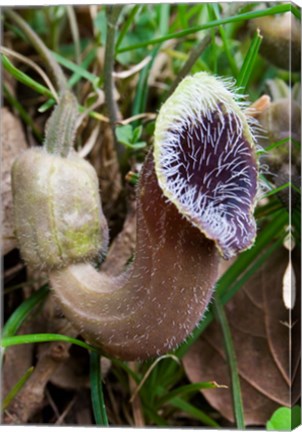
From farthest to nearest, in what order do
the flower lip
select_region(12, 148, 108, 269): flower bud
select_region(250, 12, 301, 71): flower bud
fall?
select_region(250, 12, 301, 71): flower bud
select_region(12, 148, 108, 269): flower bud
the flower lip

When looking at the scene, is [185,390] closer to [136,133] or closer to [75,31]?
[136,133]

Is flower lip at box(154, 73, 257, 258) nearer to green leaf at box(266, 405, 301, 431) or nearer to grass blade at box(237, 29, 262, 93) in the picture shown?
grass blade at box(237, 29, 262, 93)

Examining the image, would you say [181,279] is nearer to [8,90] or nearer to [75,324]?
[75,324]

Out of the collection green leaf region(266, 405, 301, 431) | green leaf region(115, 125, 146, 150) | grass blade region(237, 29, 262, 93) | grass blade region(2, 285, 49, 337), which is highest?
grass blade region(237, 29, 262, 93)

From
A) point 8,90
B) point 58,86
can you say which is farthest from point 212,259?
point 8,90

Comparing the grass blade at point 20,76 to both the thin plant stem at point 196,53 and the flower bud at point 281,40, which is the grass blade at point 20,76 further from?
the flower bud at point 281,40

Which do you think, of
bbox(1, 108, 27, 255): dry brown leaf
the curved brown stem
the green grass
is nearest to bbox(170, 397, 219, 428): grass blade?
the green grass
